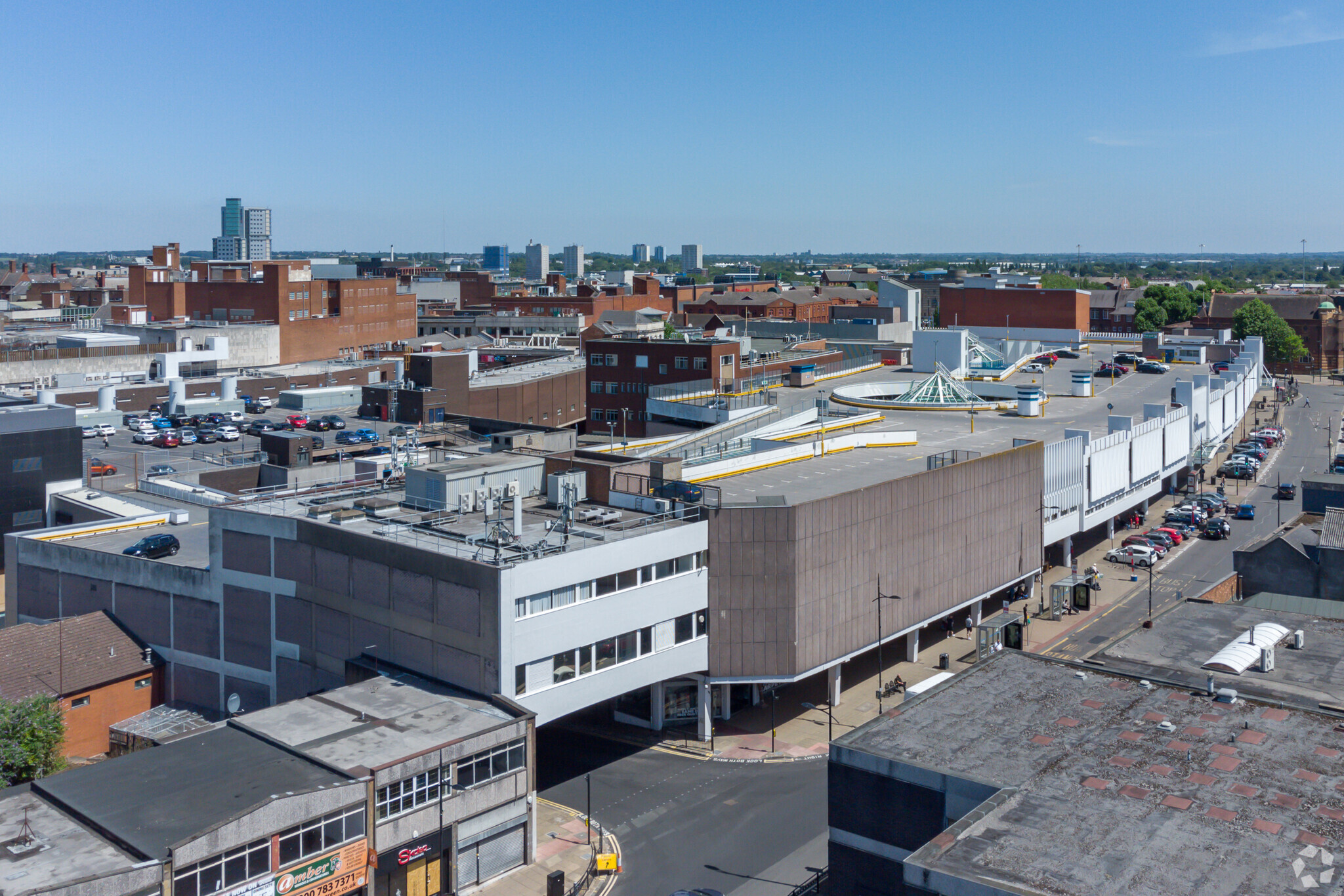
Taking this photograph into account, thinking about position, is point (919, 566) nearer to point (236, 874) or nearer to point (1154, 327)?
point (236, 874)

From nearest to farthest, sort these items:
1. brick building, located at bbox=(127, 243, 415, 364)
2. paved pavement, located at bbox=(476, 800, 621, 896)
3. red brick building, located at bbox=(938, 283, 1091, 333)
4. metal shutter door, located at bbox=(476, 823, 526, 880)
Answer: paved pavement, located at bbox=(476, 800, 621, 896) → metal shutter door, located at bbox=(476, 823, 526, 880) → red brick building, located at bbox=(938, 283, 1091, 333) → brick building, located at bbox=(127, 243, 415, 364)

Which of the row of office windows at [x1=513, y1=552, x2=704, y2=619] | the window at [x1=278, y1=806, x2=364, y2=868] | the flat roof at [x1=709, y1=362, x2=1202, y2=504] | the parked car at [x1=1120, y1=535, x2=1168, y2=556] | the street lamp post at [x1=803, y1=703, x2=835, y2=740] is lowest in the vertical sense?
the street lamp post at [x1=803, y1=703, x2=835, y2=740]

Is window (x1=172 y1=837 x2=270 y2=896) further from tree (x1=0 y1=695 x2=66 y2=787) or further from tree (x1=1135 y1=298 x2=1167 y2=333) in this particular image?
tree (x1=1135 y1=298 x2=1167 y2=333)

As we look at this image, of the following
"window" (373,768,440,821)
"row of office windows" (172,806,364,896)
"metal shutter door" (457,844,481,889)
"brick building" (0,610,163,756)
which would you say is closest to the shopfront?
"metal shutter door" (457,844,481,889)

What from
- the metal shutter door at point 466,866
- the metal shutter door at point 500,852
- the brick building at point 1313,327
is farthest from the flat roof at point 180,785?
the brick building at point 1313,327

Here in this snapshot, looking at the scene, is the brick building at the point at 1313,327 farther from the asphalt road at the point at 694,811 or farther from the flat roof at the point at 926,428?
the asphalt road at the point at 694,811
